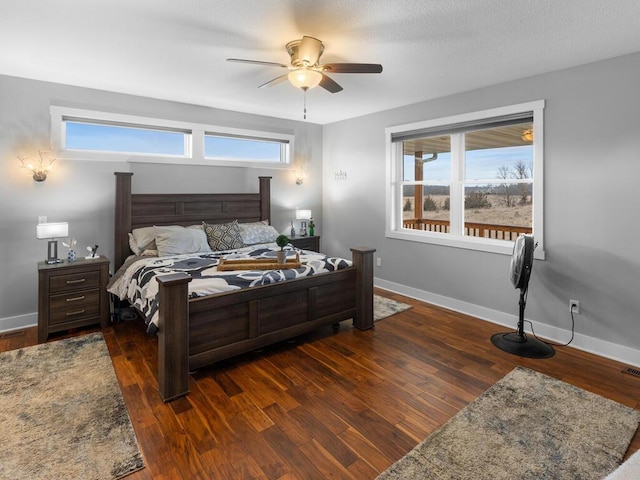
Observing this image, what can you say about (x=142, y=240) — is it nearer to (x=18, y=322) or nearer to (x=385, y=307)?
(x=18, y=322)

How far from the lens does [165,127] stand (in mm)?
4641

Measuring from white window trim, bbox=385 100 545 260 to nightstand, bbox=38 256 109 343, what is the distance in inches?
143

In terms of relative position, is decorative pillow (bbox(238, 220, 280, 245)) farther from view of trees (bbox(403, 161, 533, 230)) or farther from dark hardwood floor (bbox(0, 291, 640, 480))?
view of trees (bbox(403, 161, 533, 230))

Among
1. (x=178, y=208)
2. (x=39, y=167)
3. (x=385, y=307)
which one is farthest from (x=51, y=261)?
(x=385, y=307)

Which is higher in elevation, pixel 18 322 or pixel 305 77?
pixel 305 77

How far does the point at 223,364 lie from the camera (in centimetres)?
306

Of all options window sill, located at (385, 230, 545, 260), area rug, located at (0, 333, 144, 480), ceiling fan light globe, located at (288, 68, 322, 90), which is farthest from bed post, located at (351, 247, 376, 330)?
area rug, located at (0, 333, 144, 480)

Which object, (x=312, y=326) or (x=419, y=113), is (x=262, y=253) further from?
(x=419, y=113)

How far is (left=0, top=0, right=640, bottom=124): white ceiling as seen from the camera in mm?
2355

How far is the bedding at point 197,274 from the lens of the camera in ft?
9.54

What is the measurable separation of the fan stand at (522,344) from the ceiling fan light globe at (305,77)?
104 inches

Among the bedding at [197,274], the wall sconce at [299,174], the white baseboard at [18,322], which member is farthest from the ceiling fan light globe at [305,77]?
the white baseboard at [18,322]

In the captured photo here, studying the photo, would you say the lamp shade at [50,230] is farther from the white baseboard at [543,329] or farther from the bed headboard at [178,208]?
the white baseboard at [543,329]

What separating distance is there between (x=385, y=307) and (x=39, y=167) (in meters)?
4.17
